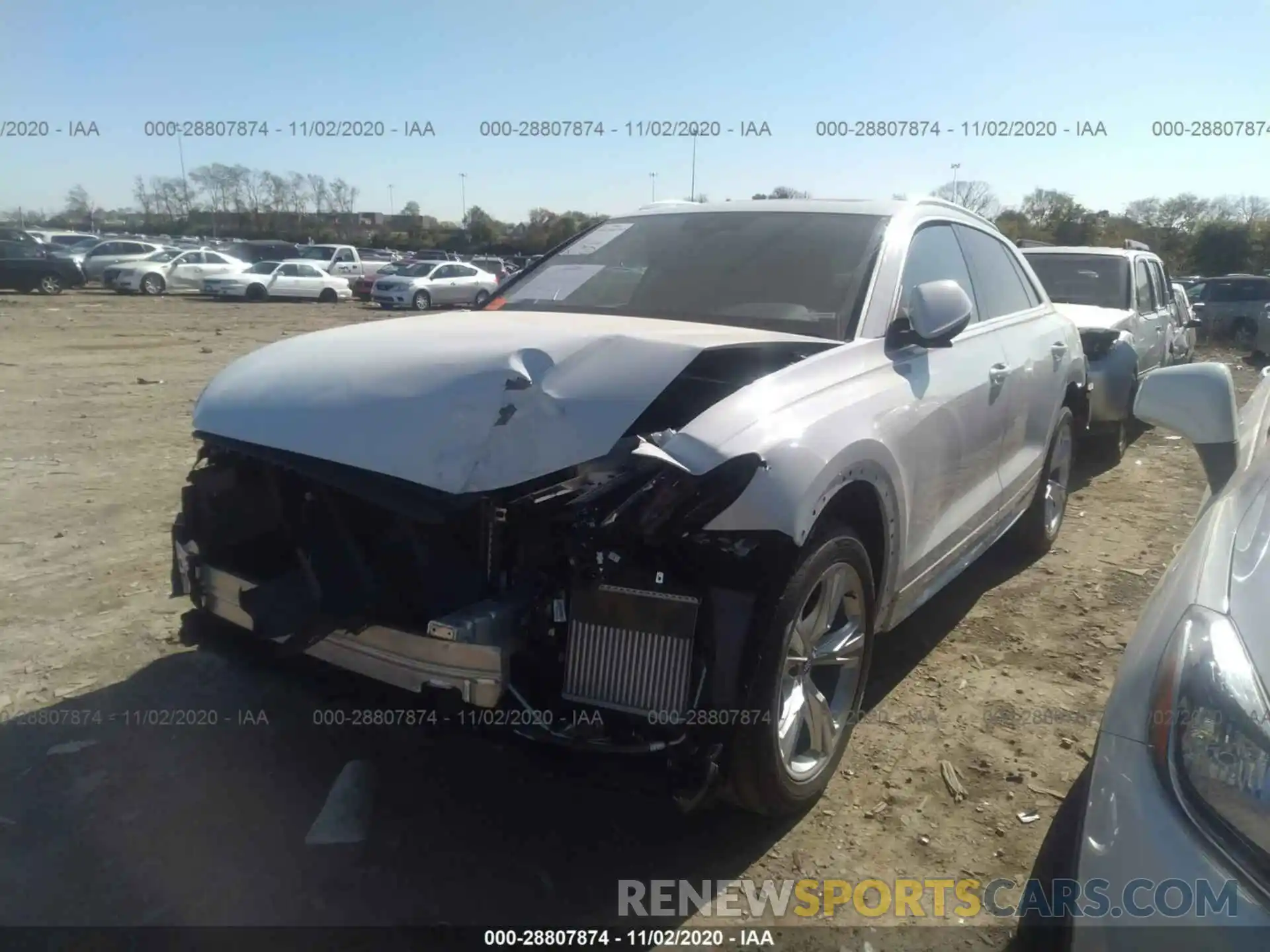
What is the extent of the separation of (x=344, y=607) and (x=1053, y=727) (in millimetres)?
2597

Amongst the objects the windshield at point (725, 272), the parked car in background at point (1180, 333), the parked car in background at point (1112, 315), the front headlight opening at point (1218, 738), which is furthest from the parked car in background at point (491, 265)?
the front headlight opening at point (1218, 738)

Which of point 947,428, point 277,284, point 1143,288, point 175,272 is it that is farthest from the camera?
point 175,272

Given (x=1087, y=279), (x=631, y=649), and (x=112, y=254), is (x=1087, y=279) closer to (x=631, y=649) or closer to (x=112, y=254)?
(x=631, y=649)

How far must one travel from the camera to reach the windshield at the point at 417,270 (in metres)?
27.3

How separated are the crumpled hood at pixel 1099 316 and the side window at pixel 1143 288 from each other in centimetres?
53

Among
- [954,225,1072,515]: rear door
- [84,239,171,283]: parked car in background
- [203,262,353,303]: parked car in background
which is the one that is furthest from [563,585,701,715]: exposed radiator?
[84,239,171,283]: parked car in background

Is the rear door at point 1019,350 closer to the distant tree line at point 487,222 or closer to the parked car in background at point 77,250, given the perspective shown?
the distant tree line at point 487,222

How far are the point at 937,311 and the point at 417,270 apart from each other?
26040mm

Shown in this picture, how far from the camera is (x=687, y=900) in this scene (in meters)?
2.62

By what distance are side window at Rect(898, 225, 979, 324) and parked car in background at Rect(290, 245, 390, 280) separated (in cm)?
2832

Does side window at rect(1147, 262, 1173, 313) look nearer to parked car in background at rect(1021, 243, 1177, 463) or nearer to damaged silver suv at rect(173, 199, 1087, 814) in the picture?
parked car in background at rect(1021, 243, 1177, 463)

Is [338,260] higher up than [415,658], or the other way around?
[338,260]

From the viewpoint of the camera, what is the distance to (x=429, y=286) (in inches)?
1054

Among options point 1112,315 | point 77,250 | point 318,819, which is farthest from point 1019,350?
point 77,250
